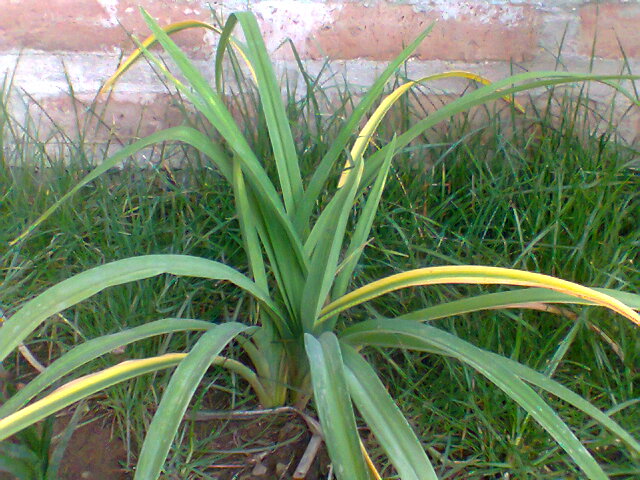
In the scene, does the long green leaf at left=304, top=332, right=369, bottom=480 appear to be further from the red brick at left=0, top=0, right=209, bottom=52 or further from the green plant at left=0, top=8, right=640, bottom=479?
the red brick at left=0, top=0, right=209, bottom=52

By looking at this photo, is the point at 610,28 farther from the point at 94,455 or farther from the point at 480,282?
the point at 94,455

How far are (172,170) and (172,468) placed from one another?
677 mm

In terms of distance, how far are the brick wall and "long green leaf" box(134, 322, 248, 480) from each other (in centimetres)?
86

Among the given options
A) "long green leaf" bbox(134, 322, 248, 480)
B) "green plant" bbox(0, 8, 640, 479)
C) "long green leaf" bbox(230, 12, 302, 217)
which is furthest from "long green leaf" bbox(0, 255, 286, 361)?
"long green leaf" bbox(230, 12, 302, 217)

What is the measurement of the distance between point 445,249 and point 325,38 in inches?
23.5

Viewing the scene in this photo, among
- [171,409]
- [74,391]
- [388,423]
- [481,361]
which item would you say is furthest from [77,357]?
[481,361]

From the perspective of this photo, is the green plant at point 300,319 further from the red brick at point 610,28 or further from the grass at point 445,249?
the red brick at point 610,28

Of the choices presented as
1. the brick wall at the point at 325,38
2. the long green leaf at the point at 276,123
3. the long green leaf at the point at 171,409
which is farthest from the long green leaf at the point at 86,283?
the brick wall at the point at 325,38

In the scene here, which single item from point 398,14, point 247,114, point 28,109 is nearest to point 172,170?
point 247,114

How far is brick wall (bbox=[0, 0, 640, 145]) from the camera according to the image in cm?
142

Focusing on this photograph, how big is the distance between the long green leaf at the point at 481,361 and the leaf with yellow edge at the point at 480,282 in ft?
0.18

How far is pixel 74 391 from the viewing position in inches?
28.8

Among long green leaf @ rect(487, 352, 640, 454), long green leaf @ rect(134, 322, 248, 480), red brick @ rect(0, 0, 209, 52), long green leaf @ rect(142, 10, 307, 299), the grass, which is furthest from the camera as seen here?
red brick @ rect(0, 0, 209, 52)

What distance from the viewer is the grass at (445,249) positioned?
101 cm
